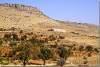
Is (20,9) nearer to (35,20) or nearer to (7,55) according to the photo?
(35,20)

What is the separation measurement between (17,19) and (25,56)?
268 feet

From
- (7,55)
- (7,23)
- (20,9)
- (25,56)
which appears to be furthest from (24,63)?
(20,9)

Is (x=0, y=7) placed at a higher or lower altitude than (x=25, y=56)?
higher

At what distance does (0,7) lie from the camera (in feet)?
415

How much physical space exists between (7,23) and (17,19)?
349 inches

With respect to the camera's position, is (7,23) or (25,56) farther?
(7,23)

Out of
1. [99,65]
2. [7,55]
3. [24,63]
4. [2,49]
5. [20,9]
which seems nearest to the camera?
[99,65]

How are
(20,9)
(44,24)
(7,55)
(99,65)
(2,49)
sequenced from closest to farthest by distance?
(99,65), (7,55), (2,49), (44,24), (20,9)

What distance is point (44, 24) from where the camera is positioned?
110812 millimetres

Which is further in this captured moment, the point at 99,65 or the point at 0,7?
the point at 0,7

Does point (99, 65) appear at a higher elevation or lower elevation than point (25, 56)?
higher

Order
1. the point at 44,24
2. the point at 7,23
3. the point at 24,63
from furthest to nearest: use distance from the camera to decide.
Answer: the point at 44,24 → the point at 7,23 → the point at 24,63

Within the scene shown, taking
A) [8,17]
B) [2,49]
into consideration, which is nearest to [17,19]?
[8,17]

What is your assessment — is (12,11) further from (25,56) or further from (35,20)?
(25,56)
